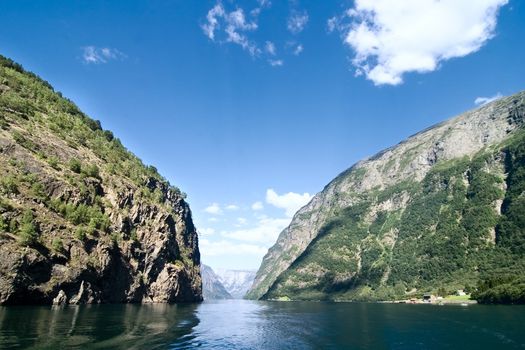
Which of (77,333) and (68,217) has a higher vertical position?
(68,217)

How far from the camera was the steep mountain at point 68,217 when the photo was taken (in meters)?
95.7

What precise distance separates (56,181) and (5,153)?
15442 mm

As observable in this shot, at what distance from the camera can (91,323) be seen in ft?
218

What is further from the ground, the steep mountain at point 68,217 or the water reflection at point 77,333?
the steep mountain at point 68,217

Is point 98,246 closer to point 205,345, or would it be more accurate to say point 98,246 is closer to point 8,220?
point 8,220

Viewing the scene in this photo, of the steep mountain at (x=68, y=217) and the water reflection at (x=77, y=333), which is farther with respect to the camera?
the steep mountain at (x=68, y=217)

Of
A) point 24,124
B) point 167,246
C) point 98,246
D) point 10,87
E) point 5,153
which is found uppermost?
point 10,87

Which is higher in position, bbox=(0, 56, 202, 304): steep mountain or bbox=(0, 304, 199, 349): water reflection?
bbox=(0, 56, 202, 304): steep mountain

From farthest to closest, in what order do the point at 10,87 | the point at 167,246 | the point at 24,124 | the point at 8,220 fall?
the point at 167,246 < the point at 10,87 < the point at 24,124 < the point at 8,220

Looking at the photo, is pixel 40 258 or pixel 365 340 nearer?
pixel 365 340

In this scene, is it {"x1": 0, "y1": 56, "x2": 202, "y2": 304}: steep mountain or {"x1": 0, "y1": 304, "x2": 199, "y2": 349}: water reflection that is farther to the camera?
{"x1": 0, "y1": 56, "x2": 202, "y2": 304}: steep mountain

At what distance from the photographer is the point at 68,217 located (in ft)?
385

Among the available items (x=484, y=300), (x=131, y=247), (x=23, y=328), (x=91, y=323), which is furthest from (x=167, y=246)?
(x=484, y=300)

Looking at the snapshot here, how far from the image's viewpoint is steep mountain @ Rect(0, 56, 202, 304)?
9569 cm
